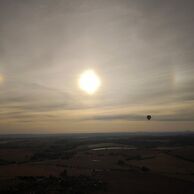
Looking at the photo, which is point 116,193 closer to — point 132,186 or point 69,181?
point 132,186

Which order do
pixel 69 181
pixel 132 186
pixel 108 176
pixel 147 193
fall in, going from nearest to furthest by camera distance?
pixel 147 193, pixel 132 186, pixel 69 181, pixel 108 176

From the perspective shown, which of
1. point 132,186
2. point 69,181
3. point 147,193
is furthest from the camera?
point 69,181

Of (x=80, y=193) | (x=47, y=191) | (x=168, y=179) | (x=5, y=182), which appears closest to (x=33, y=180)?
(x=5, y=182)

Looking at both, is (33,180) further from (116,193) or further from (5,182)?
(116,193)

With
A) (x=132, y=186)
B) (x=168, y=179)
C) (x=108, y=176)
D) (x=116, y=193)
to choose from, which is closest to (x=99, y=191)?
(x=116, y=193)

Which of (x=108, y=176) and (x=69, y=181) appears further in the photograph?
(x=108, y=176)

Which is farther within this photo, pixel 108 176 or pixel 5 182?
pixel 108 176

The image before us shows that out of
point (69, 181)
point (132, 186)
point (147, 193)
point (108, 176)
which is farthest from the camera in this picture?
point (108, 176)

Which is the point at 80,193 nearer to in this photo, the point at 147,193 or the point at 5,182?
the point at 147,193
